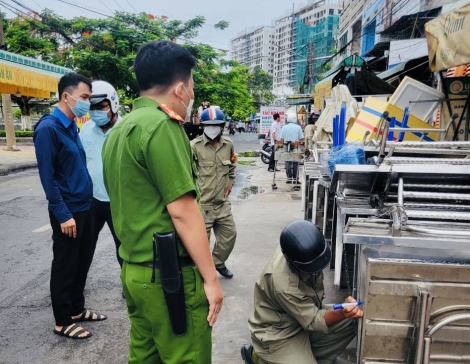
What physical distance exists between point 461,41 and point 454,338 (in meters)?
3.35

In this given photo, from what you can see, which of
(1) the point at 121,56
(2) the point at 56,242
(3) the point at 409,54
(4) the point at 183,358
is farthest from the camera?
(1) the point at 121,56

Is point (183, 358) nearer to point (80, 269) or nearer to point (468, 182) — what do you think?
point (80, 269)

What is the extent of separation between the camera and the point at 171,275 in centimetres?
144

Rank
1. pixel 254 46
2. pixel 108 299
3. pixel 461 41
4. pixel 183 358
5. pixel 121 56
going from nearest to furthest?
pixel 183 358, pixel 108 299, pixel 461 41, pixel 121 56, pixel 254 46

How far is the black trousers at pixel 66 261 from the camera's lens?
272cm

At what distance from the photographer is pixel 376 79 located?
8.71m

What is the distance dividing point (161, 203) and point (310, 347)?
1.43 metres

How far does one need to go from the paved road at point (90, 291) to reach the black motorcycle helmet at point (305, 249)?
1016mm

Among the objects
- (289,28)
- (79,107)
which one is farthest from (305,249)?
(289,28)

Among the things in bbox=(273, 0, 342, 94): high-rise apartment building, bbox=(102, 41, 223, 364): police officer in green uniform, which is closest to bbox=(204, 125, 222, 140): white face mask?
bbox=(102, 41, 223, 364): police officer in green uniform

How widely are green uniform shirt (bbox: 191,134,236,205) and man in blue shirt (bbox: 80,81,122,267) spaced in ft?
3.12

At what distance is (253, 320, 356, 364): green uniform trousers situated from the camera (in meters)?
2.21

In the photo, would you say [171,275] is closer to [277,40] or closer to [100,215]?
[100,215]

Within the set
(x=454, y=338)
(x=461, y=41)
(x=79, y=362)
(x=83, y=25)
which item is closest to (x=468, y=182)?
(x=454, y=338)
